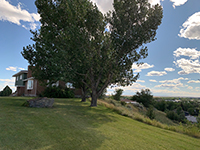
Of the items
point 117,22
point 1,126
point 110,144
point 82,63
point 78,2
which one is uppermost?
point 78,2

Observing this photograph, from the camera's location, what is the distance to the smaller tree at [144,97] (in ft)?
163

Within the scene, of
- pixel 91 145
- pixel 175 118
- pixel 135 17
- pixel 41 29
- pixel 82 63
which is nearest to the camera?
pixel 91 145

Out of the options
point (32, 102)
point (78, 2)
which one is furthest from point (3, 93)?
point (78, 2)

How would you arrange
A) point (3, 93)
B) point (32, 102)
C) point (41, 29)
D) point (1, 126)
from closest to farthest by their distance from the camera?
point (1, 126)
point (32, 102)
point (41, 29)
point (3, 93)

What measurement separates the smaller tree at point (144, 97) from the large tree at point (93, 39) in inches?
1384

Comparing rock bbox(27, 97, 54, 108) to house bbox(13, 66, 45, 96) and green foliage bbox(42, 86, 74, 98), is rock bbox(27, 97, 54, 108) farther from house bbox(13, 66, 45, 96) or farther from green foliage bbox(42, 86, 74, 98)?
house bbox(13, 66, 45, 96)

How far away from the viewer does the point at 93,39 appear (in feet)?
50.0

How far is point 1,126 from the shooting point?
630 cm

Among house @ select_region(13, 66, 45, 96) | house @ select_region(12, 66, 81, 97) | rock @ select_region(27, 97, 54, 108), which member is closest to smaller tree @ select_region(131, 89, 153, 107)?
house @ select_region(12, 66, 81, 97)

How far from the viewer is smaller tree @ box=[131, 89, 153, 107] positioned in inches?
1961

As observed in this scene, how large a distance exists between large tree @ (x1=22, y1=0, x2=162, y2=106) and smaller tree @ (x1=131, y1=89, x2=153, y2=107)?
35147 millimetres

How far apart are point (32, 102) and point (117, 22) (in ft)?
39.6

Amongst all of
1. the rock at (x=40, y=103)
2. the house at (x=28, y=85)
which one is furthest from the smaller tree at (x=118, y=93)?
the rock at (x=40, y=103)

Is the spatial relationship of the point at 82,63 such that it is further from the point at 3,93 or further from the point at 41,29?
the point at 3,93
